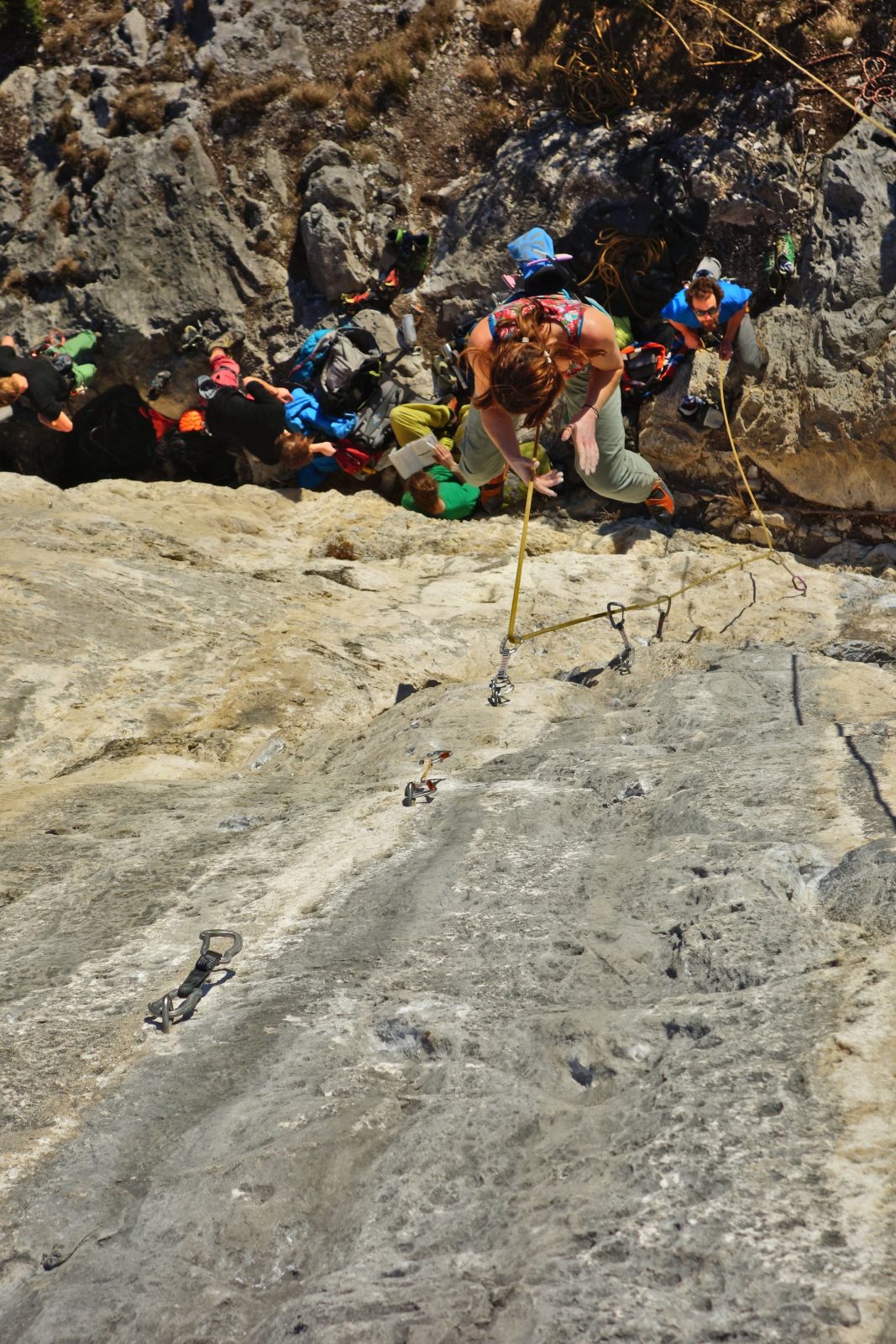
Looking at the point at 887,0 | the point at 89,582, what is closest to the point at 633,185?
the point at 887,0

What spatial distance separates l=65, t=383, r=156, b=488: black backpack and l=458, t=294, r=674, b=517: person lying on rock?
5192 mm

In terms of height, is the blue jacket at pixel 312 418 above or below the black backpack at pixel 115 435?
above

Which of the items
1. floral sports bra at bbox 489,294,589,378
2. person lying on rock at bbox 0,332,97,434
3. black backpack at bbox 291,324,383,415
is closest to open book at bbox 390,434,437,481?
black backpack at bbox 291,324,383,415

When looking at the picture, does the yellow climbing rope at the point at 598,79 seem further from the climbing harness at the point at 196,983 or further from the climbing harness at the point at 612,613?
the climbing harness at the point at 196,983

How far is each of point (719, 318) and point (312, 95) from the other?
5362 mm

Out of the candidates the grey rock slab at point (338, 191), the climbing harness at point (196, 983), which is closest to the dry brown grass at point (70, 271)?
the grey rock slab at point (338, 191)

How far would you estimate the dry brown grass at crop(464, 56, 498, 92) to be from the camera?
959 cm

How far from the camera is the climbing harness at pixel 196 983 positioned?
274 cm

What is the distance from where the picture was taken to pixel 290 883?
3.50 meters

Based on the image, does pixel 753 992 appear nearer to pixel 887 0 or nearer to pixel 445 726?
pixel 445 726

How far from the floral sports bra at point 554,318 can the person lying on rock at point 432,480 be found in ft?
11.0

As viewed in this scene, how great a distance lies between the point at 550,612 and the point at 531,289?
6.55 feet

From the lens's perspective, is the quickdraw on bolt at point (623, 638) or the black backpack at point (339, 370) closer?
the quickdraw on bolt at point (623, 638)

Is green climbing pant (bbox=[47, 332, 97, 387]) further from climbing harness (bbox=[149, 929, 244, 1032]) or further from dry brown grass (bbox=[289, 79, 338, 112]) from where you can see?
climbing harness (bbox=[149, 929, 244, 1032])
